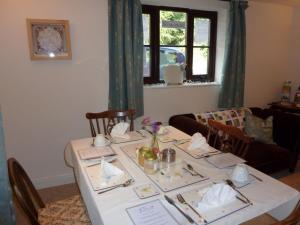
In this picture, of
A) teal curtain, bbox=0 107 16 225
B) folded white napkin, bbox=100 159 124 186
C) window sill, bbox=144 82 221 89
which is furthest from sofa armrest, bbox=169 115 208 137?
teal curtain, bbox=0 107 16 225

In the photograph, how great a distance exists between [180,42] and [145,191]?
7.83 feet

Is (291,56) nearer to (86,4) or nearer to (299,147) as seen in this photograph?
(299,147)

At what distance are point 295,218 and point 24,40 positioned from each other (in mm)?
2476

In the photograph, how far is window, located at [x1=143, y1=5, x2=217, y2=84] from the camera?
2.96 meters

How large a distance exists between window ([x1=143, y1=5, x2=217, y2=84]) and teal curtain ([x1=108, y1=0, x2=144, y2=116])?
363 millimetres

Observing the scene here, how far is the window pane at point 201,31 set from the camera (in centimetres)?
319

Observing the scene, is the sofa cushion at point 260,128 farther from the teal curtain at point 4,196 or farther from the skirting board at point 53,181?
the teal curtain at point 4,196

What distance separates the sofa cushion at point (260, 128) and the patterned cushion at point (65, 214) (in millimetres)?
2277

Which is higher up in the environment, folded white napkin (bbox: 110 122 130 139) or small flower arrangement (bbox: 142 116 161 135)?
small flower arrangement (bbox: 142 116 161 135)

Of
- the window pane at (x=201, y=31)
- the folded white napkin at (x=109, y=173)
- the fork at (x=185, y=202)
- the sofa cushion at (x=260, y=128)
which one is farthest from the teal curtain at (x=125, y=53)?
the fork at (x=185, y=202)

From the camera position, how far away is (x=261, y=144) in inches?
111

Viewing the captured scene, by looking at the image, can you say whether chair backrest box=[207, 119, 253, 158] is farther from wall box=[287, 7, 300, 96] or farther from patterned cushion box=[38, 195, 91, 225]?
wall box=[287, 7, 300, 96]

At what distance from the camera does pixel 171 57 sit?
3127 millimetres

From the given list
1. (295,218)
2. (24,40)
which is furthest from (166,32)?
(295,218)
